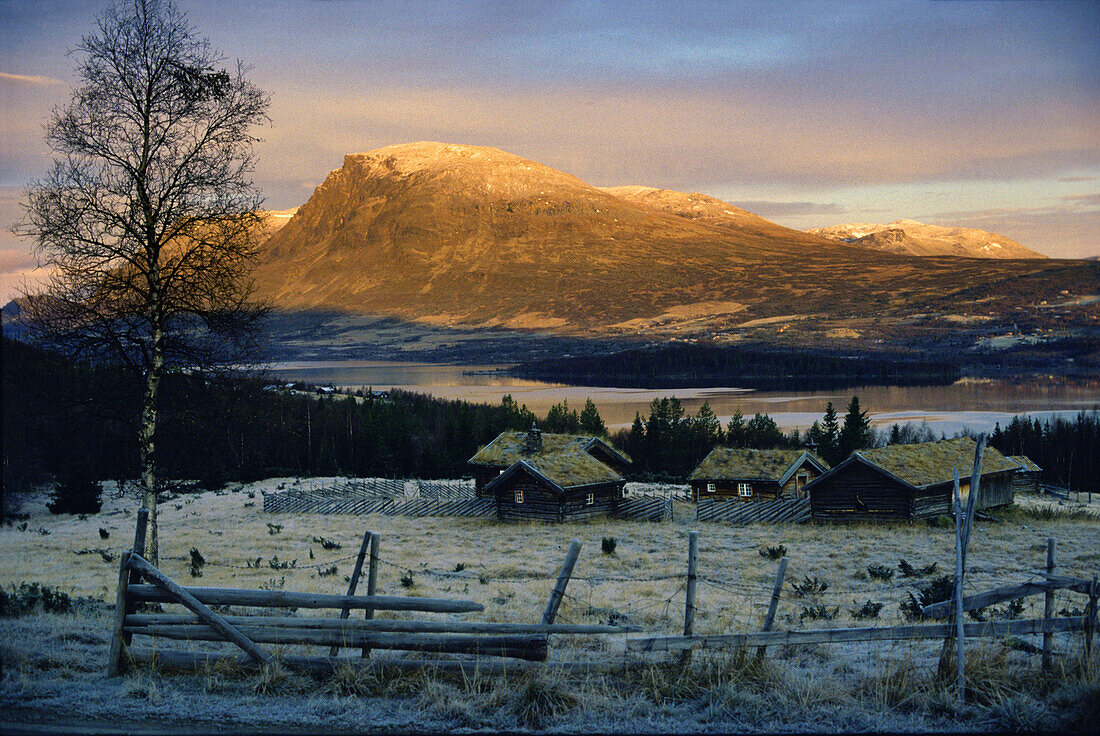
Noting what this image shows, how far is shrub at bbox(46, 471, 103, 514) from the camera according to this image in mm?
48812

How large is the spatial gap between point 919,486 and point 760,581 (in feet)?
74.9

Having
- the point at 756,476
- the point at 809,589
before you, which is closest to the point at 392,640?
the point at 809,589

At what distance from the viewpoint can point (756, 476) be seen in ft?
174

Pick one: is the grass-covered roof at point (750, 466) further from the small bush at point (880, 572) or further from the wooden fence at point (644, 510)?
the small bush at point (880, 572)

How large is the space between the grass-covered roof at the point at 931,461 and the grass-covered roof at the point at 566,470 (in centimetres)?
1483

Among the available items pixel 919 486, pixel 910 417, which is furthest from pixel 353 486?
pixel 910 417

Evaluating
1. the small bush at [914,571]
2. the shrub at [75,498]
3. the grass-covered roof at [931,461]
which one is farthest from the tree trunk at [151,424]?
the shrub at [75,498]

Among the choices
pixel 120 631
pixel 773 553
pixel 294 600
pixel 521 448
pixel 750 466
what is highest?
pixel 294 600

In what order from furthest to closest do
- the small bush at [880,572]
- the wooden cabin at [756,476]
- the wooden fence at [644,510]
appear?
1. the wooden cabin at [756,476]
2. the wooden fence at [644,510]
3. the small bush at [880,572]

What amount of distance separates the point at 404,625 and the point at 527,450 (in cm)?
4351

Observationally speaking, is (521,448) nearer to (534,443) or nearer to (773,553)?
(534,443)

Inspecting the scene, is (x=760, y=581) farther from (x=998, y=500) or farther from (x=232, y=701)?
(x=998, y=500)

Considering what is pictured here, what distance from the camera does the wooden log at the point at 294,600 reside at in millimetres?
9438

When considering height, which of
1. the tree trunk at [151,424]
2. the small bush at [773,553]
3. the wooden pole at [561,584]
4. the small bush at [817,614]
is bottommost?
the small bush at [773,553]
